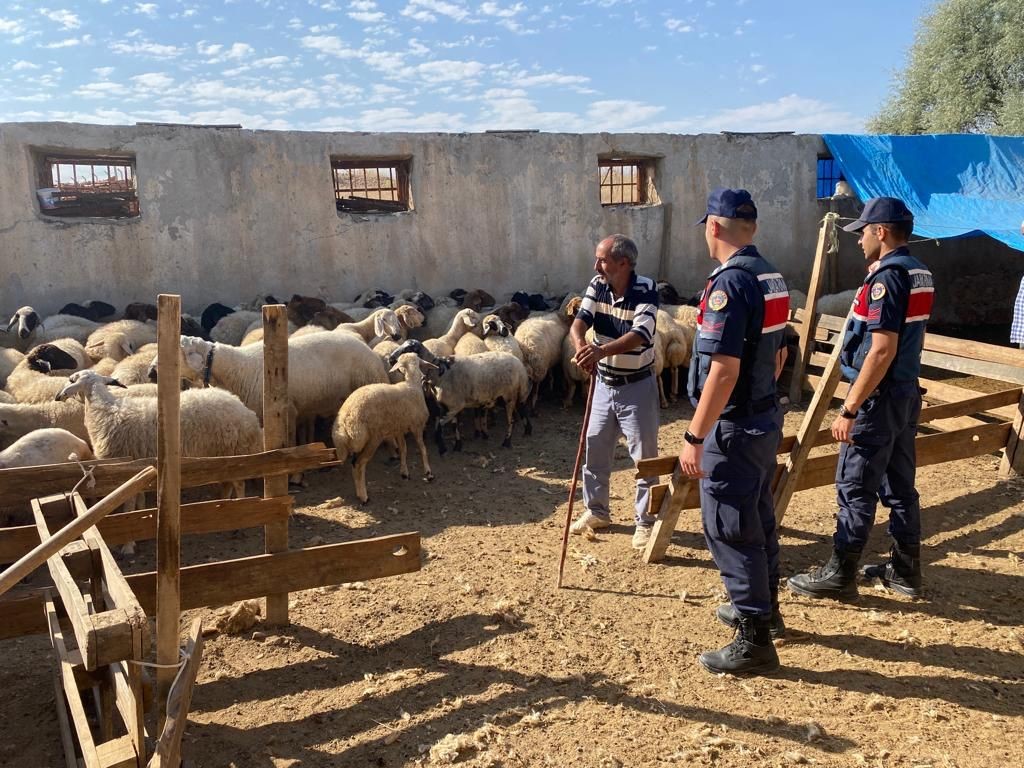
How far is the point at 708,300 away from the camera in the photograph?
3.25m

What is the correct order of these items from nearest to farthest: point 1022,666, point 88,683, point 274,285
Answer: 1. point 88,683
2. point 1022,666
3. point 274,285

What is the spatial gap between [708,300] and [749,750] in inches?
77.4

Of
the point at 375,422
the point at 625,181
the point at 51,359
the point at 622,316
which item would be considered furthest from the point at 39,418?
the point at 625,181

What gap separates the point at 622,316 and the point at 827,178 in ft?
39.0

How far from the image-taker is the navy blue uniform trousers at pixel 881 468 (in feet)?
13.4

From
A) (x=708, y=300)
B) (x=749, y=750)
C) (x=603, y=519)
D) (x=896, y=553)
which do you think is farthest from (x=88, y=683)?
(x=896, y=553)

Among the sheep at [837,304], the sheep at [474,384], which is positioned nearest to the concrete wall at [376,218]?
the sheep at [837,304]

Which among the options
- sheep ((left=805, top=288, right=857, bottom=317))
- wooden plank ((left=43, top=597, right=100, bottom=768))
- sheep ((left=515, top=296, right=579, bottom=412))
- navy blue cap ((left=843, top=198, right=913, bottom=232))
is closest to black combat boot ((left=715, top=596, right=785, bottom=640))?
navy blue cap ((left=843, top=198, right=913, bottom=232))

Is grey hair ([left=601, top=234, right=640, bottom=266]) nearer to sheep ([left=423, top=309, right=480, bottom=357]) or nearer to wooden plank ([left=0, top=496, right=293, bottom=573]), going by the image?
wooden plank ([left=0, top=496, right=293, bottom=573])

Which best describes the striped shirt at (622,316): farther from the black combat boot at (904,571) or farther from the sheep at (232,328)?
the sheep at (232,328)

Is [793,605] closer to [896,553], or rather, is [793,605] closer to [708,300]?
[896,553]

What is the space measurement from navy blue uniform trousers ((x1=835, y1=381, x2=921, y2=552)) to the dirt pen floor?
466mm

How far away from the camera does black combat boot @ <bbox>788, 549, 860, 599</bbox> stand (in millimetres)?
4301

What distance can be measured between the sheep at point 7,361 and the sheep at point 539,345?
5.86 metres
